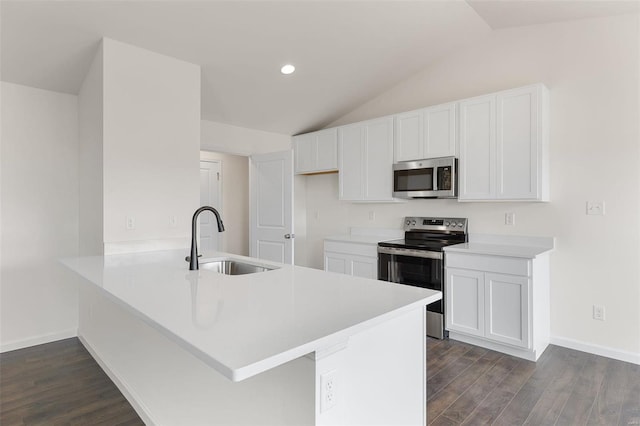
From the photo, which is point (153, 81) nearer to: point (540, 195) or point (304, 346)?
point (304, 346)

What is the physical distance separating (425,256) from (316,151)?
6.92ft

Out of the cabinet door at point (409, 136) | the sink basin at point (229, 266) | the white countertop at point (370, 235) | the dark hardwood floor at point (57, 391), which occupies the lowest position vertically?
the dark hardwood floor at point (57, 391)

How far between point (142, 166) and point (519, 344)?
3343 millimetres

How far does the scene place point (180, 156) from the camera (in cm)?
319

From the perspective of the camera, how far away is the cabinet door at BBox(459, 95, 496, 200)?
3.32 meters

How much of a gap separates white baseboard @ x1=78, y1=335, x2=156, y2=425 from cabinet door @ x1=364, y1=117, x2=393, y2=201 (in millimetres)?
2958

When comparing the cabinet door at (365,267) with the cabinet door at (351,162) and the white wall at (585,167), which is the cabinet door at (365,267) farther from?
the white wall at (585,167)

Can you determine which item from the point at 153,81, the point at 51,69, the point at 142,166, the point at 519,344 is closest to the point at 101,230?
the point at 142,166

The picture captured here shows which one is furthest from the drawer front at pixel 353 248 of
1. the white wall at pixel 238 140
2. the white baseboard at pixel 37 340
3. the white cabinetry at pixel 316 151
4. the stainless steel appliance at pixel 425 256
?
the white baseboard at pixel 37 340

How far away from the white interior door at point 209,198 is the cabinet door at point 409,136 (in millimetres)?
3232

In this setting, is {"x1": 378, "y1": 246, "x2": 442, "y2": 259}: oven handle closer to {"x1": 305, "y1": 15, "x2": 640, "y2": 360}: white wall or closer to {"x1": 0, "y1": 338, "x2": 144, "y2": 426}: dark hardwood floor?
{"x1": 305, "y1": 15, "x2": 640, "y2": 360}: white wall

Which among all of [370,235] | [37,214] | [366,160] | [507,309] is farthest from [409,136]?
[37,214]

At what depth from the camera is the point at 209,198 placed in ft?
19.4

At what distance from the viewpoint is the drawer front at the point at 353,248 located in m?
3.99
